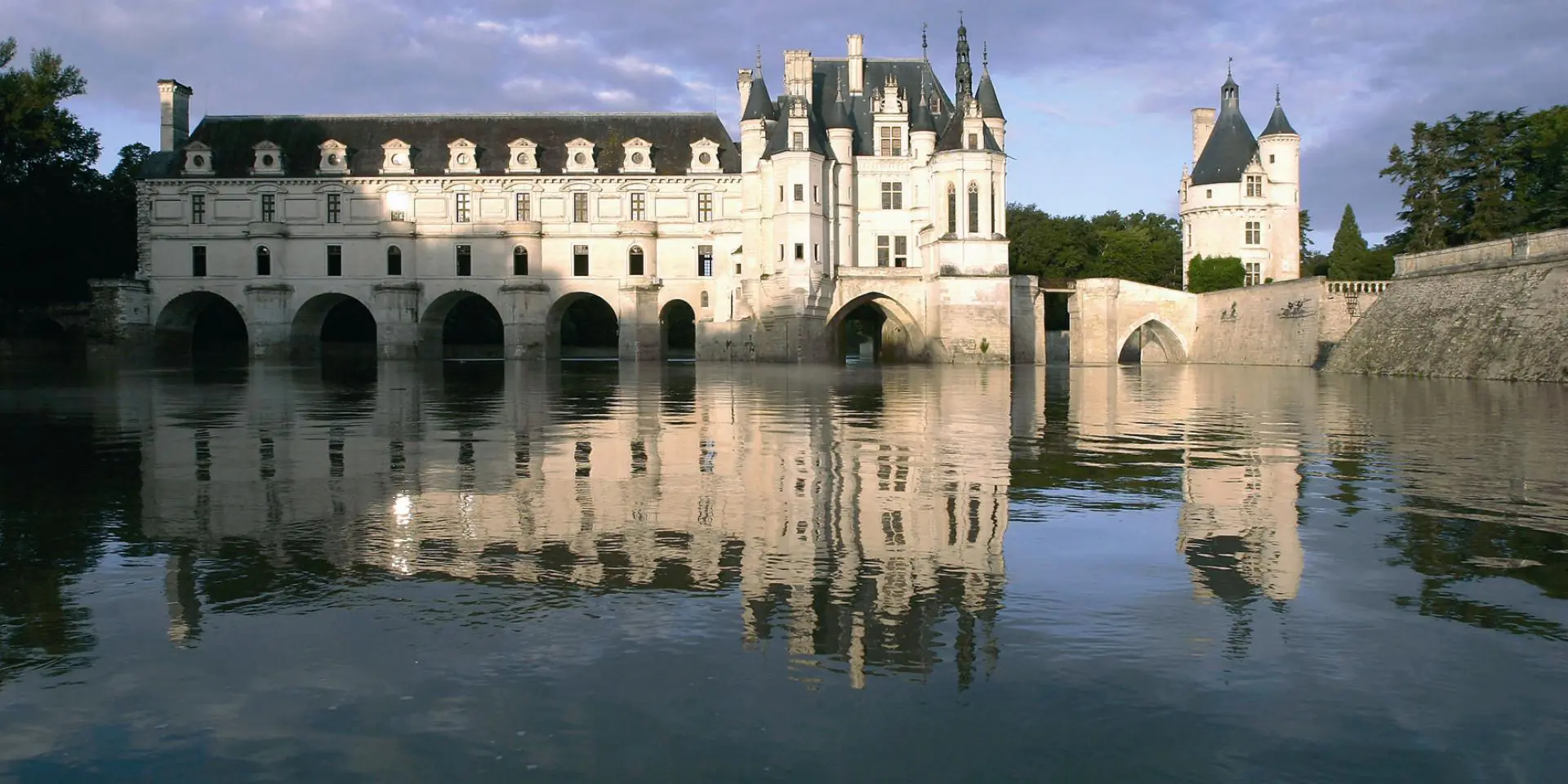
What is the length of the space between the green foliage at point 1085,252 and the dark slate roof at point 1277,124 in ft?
54.4

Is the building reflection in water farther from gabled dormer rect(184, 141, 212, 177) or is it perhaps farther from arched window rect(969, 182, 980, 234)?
gabled dormer rect(184, 141, 212, 177)

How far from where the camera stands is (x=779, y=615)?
6.07 m

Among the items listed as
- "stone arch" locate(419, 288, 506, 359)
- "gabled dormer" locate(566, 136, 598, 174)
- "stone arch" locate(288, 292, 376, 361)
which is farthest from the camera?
"stone arch" locate(419, 288, 506, 359)

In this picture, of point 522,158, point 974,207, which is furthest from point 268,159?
point 974,207

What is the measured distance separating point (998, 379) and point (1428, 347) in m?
15.7

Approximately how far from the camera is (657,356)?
205 feet

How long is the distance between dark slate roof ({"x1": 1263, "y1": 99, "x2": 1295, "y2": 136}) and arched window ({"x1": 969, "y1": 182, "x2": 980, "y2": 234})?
23.0m

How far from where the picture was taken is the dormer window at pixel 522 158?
62.8 meters

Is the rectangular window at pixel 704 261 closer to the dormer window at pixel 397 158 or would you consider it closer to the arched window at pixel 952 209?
the arched window at pixel 952 209

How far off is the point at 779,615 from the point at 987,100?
55037 mm

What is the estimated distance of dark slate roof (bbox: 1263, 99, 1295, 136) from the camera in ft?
220

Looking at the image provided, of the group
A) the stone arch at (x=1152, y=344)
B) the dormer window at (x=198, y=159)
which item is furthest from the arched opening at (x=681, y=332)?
the dormer window at (x=198, y=159)

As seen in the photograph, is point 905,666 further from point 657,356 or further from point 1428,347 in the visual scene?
point 657,356

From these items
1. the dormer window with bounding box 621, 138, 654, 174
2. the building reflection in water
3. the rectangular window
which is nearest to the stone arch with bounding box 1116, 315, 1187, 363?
the rectangular window
